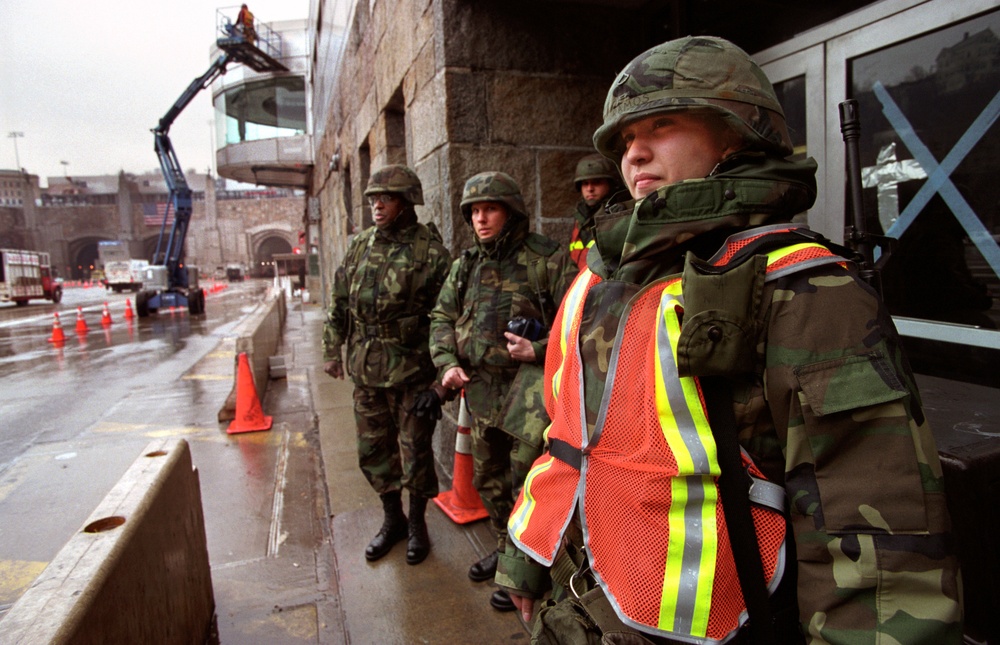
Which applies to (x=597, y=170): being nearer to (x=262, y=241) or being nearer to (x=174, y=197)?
(x=174, y=197)

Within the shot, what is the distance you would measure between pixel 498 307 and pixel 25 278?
30310 millimetres

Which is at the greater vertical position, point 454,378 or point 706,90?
point 706,90

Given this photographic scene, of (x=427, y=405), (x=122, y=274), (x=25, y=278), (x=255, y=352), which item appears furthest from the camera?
(x=122, y=274)

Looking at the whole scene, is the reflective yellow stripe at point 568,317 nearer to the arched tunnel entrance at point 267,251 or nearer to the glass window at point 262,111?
the glass window at point 262,111

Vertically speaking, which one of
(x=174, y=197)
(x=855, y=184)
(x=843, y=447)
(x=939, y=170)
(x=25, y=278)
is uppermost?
(x=174, y=197)

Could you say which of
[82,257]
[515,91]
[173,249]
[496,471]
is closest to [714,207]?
[496,471]

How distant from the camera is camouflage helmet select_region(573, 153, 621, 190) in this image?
11.6 ft

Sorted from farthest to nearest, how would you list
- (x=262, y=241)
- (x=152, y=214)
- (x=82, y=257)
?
(x=82, y=257) < (x=152, y=214) < (x=262, y=241)

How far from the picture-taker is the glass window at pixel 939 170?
2.22 meters

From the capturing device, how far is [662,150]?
126 cm

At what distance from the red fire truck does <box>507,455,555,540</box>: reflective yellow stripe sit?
97.9 ft

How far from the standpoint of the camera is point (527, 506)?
1.47 m

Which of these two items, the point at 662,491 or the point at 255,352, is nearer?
the point at 662,491

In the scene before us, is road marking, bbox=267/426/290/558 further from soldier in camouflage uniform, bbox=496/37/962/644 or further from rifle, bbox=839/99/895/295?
rifle, bbox=839/99/895/295
